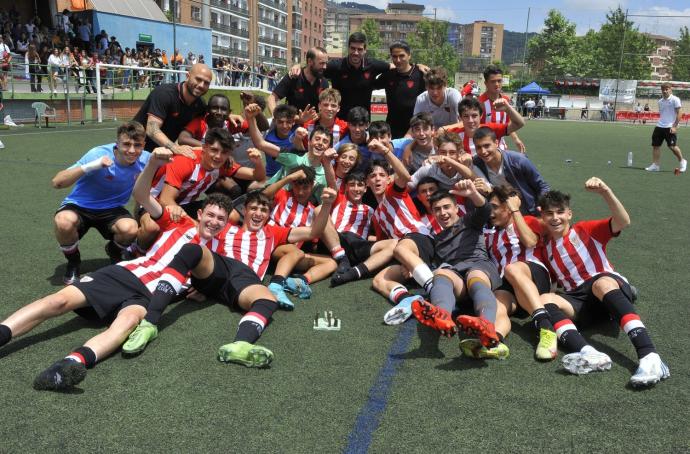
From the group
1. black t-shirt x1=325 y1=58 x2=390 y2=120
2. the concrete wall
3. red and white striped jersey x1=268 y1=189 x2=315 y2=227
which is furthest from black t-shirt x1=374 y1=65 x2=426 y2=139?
the concrete wall

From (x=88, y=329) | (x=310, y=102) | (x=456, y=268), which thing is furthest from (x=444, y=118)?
(x=88, y=329)

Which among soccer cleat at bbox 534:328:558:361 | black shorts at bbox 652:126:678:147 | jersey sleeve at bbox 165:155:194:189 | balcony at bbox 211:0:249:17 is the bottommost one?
soccer cleat at bbox 534:328:558:361

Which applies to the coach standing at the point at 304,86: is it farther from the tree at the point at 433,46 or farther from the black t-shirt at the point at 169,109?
the tree at the point at 433,46

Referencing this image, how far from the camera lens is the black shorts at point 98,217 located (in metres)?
4.98

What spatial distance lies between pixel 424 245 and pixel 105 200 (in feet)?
9.53

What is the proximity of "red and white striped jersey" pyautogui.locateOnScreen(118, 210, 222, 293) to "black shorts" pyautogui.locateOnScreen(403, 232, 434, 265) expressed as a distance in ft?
5.59

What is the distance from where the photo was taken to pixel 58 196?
8383mm

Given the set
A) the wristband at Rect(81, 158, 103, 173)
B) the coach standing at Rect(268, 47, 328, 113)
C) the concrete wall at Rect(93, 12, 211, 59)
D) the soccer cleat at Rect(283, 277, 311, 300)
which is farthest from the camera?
the concrete wall at Rect(93, 12, 211, 59)

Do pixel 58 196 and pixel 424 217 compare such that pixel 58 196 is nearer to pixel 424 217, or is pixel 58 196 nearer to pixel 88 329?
pixel 88 329

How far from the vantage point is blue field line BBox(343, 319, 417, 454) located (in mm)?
2717

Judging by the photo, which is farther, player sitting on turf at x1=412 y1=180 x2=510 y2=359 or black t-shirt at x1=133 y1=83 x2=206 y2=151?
black t-shirt at x1=133 y1=83 x2=206 y2=151

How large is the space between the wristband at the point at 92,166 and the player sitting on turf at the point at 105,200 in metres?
0.17

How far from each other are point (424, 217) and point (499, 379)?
2.35 m

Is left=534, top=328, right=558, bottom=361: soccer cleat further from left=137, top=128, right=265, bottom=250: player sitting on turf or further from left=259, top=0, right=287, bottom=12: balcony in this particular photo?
left=259, top=0, right=287, bottom=12: balcony
